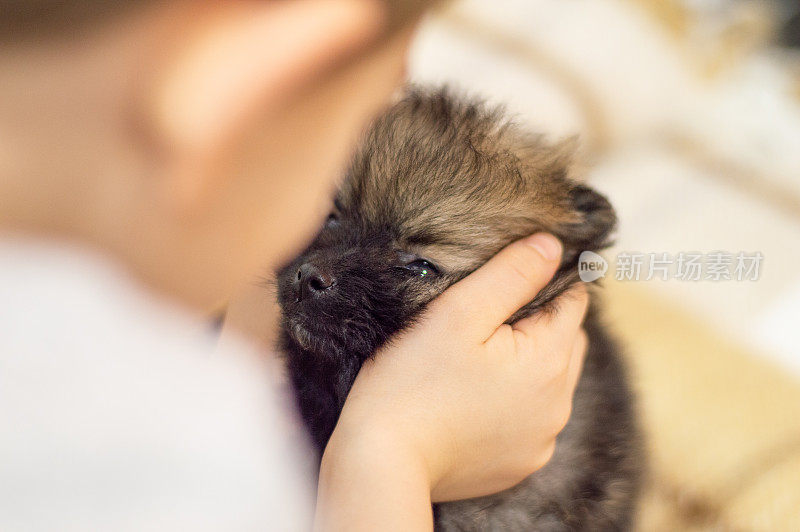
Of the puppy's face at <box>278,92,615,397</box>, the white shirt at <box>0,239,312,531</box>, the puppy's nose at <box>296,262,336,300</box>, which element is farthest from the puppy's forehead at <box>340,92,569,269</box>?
the white shirt at <box>0,239,312,531</box>

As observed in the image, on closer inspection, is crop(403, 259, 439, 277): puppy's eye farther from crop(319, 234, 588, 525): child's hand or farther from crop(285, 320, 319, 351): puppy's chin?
crop(285, 320, 319, 351): puppy's chin

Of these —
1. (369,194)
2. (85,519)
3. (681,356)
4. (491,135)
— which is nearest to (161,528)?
(85,519)

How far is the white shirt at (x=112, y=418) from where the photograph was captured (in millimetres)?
606

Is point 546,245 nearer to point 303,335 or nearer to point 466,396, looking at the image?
point 466,396

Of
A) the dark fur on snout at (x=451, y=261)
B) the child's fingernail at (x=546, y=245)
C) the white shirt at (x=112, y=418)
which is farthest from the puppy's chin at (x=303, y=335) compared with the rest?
the child's fingernail at (x=546, y=245)

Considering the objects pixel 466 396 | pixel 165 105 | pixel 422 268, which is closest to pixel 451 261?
pixel 422 268

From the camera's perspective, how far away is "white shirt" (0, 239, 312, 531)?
61 centimetres

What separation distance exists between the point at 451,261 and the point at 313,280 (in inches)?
7.4

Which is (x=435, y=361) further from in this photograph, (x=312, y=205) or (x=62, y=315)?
(x=62, y=315)

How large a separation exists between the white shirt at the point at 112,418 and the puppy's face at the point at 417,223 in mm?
154

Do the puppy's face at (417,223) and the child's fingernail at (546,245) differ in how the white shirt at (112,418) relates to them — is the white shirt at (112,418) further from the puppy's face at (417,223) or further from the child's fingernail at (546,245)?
the child's fingernail at (546,245)

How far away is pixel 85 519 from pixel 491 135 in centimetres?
68

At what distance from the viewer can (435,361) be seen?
76 centimetres

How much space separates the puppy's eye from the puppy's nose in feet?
0.34
